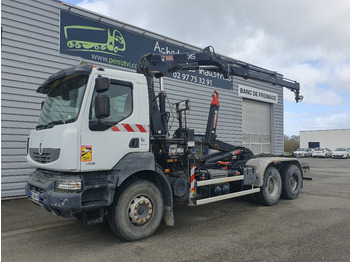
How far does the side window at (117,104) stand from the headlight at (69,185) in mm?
861

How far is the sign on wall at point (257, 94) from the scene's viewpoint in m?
15.4

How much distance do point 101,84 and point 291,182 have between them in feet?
22.1

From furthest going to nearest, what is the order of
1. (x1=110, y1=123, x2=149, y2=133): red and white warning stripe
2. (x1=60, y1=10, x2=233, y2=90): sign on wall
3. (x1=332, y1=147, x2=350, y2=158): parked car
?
(x1=332, y1=147, x2=350, y2=158): parked car
(x1=60, y1=10, x2=233, y2=90): sign on wall
(x1=110, y1=123, x2=149, y2=133): red and white warning stripe

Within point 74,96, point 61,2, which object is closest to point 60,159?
point 74,96

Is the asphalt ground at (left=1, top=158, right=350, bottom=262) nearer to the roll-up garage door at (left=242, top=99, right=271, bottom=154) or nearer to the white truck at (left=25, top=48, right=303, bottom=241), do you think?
the white truck at (left=25, top=48, right=303, bottom=241)

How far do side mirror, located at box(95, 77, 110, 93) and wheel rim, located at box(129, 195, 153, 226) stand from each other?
192 centimetres

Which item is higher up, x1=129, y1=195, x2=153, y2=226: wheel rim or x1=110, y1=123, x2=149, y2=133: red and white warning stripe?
x1=110, y1=123, x2=149, y2=133: red and white warning stripe

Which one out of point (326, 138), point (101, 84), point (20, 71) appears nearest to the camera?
point (101, 84)

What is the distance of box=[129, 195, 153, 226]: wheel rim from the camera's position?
4.84 meters

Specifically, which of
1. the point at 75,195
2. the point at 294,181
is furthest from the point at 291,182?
the point at 75,195

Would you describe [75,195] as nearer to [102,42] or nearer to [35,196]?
[35,196]

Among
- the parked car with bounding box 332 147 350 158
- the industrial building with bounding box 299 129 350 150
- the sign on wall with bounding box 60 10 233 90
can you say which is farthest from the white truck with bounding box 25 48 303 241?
the industrial building with bounding box 299 129 350 150

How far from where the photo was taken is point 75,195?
13.9 ft

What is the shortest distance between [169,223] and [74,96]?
2852 mm
